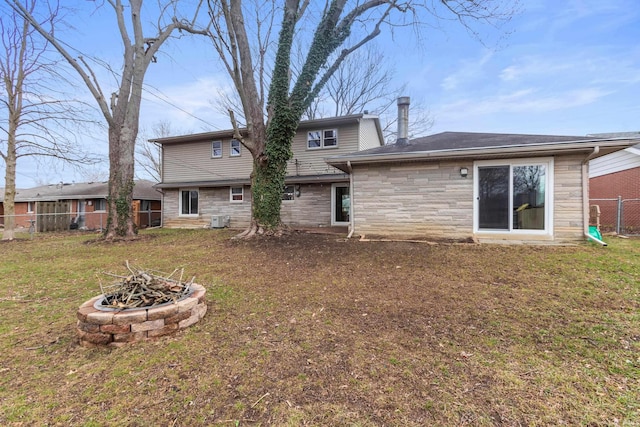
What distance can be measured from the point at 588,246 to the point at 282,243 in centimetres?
740

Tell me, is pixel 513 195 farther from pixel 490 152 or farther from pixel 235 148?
pixel 235 148

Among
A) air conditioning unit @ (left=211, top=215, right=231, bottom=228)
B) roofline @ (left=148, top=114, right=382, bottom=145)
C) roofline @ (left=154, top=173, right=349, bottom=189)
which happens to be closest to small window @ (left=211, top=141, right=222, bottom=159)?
roofline @ (left=148, top=114, right=382, bottom=145)

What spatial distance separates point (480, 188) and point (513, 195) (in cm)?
75

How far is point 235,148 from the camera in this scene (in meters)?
14.5

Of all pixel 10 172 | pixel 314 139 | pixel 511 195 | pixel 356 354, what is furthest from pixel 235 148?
pixel 356 354

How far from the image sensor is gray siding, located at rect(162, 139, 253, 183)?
47.1 ft

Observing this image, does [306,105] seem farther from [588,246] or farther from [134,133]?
[588,246]

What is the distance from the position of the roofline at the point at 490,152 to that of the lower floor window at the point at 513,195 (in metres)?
0.39

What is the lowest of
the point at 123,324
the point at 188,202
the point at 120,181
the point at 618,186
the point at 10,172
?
the point at 123,324

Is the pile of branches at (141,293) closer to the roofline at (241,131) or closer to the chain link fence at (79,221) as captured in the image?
the roofline at (241,131)

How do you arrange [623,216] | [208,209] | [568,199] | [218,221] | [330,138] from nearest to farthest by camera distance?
[568,199], [623,216], [330,138], [218,221], [208,209]

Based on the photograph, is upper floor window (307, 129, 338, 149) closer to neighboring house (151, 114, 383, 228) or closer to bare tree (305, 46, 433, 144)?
neighboring house (151, 114, 383, 228)

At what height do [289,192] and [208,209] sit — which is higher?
[289,192]

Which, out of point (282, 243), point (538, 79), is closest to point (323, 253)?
point (282, 243)
